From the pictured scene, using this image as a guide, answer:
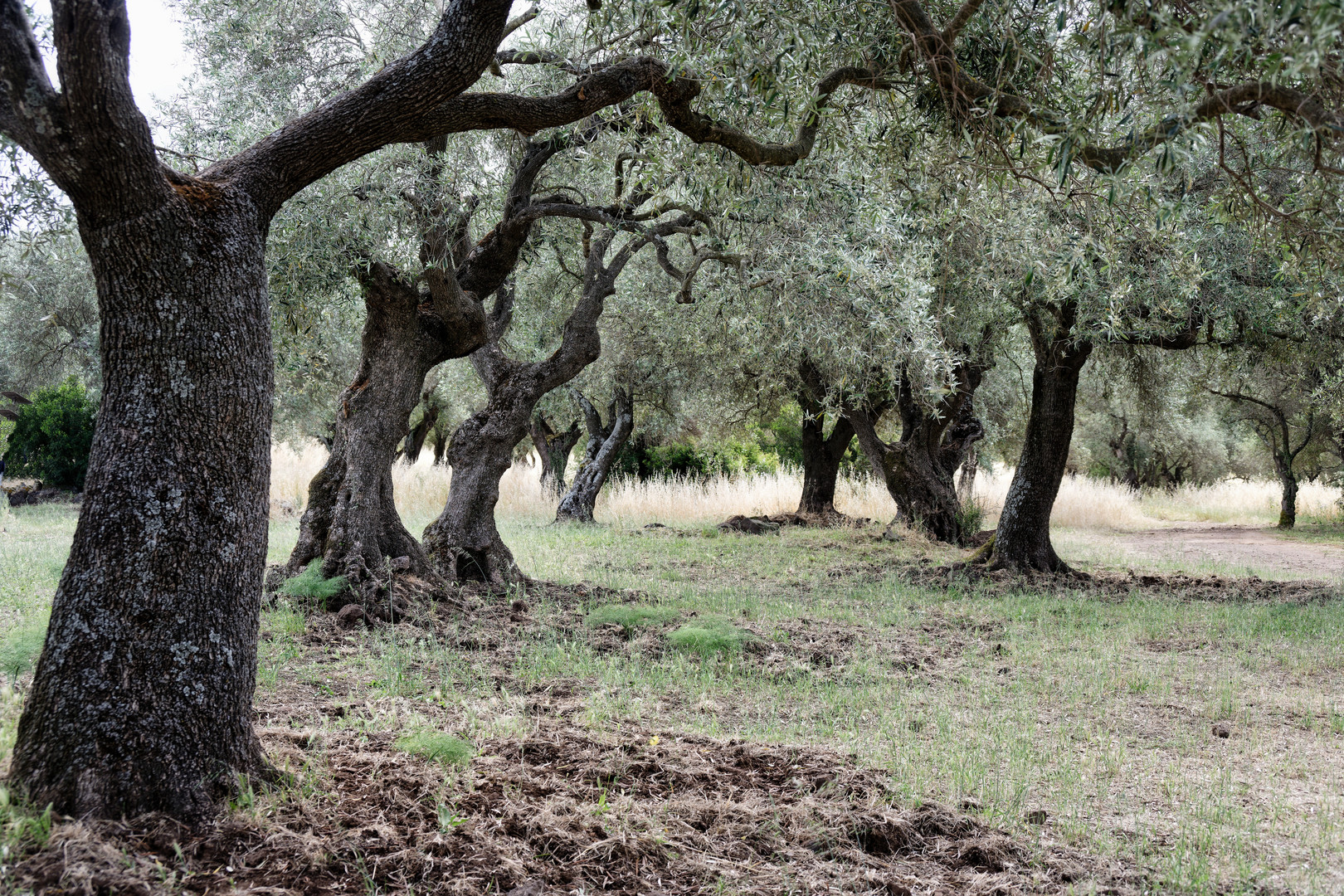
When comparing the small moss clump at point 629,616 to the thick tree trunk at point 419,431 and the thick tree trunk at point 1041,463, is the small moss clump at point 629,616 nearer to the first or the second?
the thick tree trunk at point 1041,463

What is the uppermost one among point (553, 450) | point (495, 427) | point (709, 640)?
point (495, 427)

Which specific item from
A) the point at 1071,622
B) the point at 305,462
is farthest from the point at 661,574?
the point at 305,462

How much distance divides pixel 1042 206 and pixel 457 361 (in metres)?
15.1

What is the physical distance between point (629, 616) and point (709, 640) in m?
1.11

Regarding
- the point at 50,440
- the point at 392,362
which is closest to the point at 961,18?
the point at 392,362

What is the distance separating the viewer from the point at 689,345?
1582 cm

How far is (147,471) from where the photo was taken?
3.23 metres

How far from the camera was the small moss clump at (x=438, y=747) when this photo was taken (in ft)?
13.3

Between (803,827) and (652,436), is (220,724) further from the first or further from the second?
(652,436)

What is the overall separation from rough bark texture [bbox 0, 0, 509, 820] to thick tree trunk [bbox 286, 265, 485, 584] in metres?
4.82

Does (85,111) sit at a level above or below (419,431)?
above

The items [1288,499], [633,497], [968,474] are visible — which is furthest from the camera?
[1288,499]

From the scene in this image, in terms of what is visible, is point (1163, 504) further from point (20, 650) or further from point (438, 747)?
point (20, 650)

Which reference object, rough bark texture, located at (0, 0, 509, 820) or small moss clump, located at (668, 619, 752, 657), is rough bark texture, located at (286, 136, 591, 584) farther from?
rough bark texture, located at (0, 0, 509, 820)
